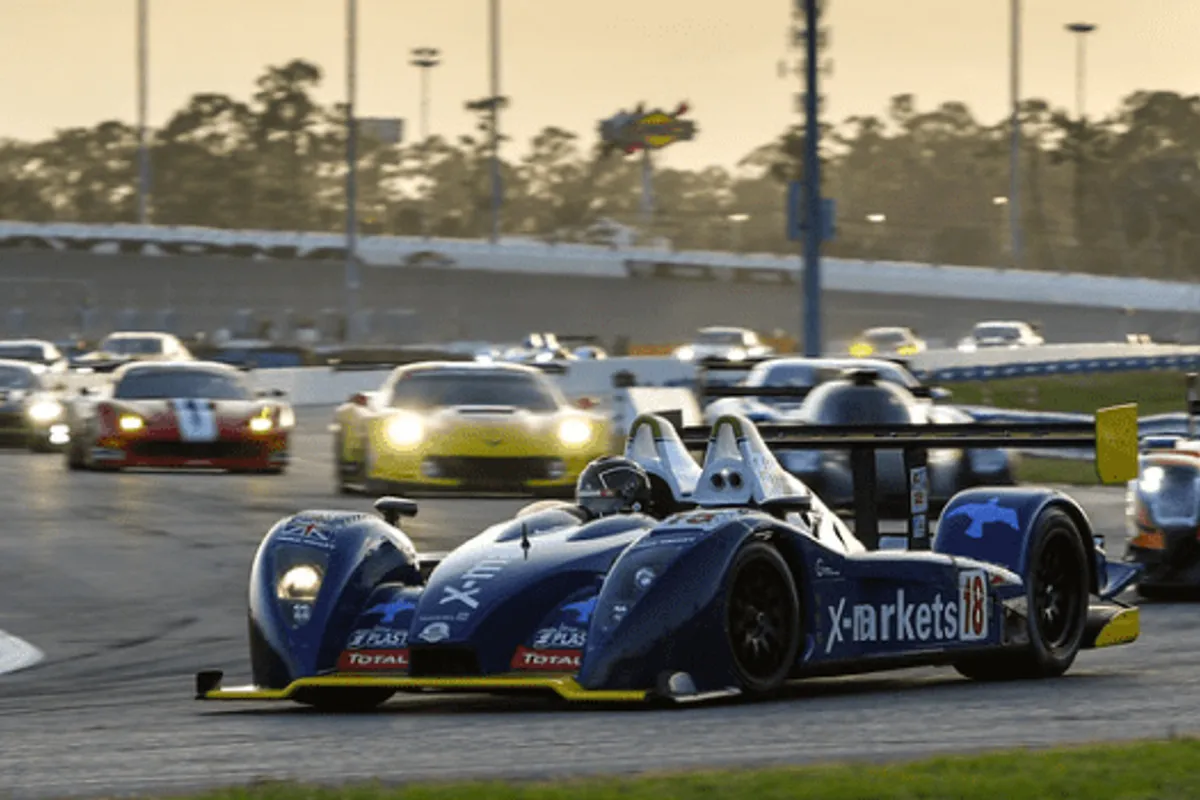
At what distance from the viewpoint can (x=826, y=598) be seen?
388 inches

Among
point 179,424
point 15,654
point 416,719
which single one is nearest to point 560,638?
point 416,719

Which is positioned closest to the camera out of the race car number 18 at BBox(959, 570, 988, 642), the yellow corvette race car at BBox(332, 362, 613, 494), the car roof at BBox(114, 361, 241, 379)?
the race car number 18 at BBox(959, 570, 988, 642)

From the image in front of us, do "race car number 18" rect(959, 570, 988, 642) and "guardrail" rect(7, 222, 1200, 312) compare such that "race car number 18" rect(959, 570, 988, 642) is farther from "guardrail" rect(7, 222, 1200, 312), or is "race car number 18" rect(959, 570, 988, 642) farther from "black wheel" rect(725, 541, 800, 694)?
"guardrail" rect(7, 222, 1200, 312)

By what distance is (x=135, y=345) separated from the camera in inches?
2368

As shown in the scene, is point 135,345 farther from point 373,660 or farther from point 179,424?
point 373,660

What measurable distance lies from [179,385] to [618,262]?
77913 mm

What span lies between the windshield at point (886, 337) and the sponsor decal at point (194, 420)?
195 ft

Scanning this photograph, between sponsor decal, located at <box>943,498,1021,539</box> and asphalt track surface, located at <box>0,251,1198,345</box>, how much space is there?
94.7 meters

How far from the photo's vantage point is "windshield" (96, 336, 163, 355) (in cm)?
5962

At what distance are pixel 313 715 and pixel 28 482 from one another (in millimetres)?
17520

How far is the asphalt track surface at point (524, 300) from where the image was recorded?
109 metres

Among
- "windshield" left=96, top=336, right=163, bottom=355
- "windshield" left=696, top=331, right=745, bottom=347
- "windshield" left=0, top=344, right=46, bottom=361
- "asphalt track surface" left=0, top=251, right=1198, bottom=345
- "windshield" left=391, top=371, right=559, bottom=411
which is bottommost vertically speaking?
"windshield" left=391, top=371, right=559, bottom=411

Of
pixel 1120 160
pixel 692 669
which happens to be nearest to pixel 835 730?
pixel 692 669

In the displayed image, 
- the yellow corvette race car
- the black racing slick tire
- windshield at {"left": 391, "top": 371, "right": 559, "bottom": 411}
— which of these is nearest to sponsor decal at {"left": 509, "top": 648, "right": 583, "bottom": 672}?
the black racing slick tire
